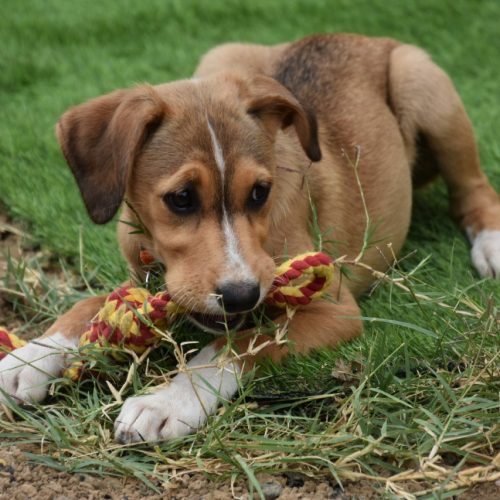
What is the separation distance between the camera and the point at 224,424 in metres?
3.86

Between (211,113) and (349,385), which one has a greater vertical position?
(211,113)

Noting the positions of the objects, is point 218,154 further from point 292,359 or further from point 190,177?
point 292,359

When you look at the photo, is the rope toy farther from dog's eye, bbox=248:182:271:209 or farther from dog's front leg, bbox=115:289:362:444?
dog's eye, bbox=248:182:271:209

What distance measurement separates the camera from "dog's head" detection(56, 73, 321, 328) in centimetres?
396

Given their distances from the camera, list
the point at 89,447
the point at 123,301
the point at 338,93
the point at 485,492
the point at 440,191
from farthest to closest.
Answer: the point at 440,191 → the point at 338,93 → the point at 123,301 → the point at 89,447 → the point at 485,492

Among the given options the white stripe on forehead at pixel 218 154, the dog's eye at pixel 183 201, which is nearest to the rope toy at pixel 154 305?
the dog's eye at pixel 183 201

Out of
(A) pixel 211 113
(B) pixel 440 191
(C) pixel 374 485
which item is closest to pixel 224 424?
(C) pixel 374 485

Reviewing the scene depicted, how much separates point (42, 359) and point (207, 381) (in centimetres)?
83

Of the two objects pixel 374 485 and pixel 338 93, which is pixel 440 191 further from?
pixel 374 485

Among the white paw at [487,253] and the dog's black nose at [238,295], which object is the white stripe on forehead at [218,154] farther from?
the white paw at [487,253]

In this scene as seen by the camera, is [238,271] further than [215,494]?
Yes

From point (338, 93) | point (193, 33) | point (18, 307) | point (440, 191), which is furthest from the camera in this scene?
point (193, 33)

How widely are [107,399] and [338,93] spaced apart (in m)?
2.58

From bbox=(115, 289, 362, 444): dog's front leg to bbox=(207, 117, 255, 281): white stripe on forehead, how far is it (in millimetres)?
356
